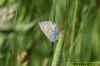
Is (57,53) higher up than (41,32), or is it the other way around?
(41,32)

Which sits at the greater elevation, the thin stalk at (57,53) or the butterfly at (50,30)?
the butterfly at (50,30)

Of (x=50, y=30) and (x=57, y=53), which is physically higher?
(x=50, y=30)

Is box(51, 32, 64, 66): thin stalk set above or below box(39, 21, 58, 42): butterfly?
below

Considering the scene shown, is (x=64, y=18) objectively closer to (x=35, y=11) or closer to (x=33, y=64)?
(x=35, y=11)
